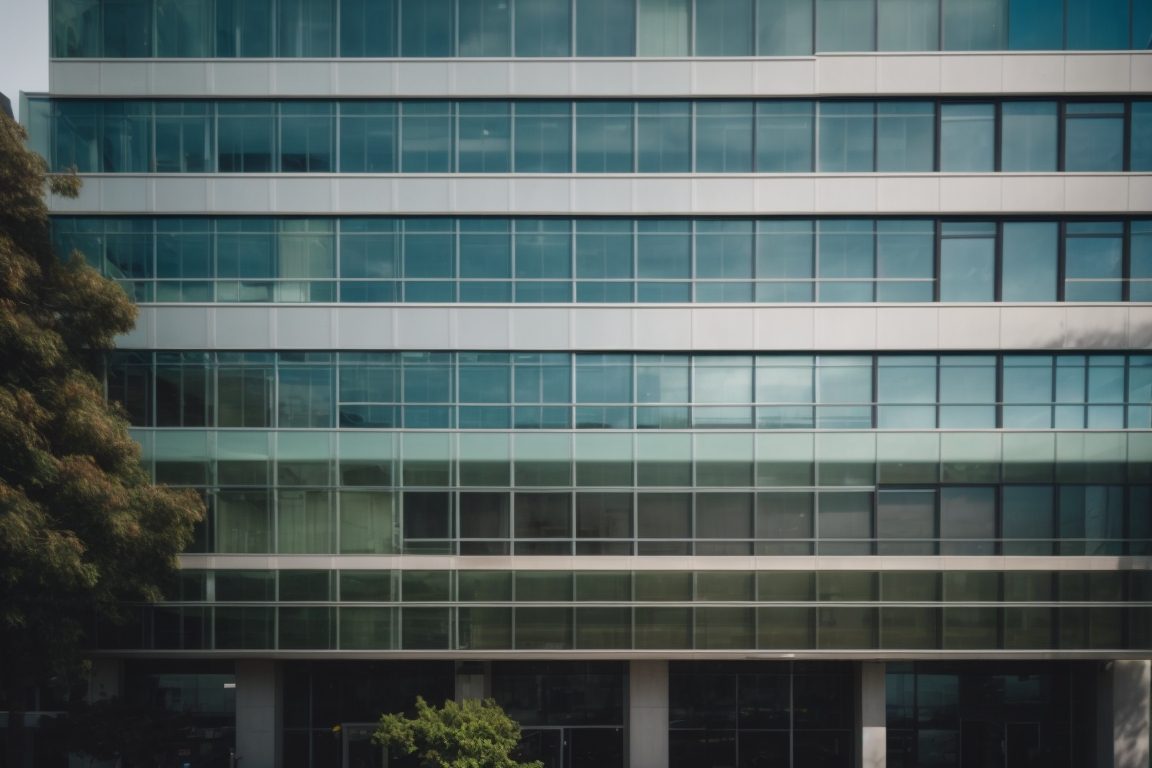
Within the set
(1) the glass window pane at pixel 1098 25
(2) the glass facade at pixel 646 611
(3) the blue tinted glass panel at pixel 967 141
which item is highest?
(1) the glass window pane at pixel 1098 25

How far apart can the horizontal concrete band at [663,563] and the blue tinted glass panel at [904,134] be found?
379 inches

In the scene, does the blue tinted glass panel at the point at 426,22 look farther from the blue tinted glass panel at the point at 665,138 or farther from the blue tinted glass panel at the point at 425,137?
the blue tinted glass panel at the point at 665,138

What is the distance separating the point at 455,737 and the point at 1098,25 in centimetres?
2236

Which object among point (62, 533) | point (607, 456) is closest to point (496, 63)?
point (607, 456)

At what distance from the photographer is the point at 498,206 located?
757 inches

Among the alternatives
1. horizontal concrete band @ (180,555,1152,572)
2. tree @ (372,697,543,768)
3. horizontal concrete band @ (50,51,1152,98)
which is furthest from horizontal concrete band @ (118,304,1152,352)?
tree @ (372,697,543,768)

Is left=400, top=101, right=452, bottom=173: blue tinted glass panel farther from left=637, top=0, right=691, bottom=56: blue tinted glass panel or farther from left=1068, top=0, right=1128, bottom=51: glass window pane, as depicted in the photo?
left=1068, top=0, right=1128, bottom=51: glass window pane

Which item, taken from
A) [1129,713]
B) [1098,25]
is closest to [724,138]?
[1098,25]

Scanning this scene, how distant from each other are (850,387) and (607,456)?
243 inches

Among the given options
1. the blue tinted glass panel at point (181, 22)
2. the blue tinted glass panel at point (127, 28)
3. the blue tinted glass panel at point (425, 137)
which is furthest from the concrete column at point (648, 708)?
the blue tinted glass panel at point (127, 28)

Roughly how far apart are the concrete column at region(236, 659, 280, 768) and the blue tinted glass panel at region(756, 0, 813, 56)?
65.0 ft

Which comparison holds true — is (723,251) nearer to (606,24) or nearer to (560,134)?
(560,134)

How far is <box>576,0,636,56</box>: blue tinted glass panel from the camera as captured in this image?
19203 millimetres

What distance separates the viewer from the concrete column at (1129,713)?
63.0ft
